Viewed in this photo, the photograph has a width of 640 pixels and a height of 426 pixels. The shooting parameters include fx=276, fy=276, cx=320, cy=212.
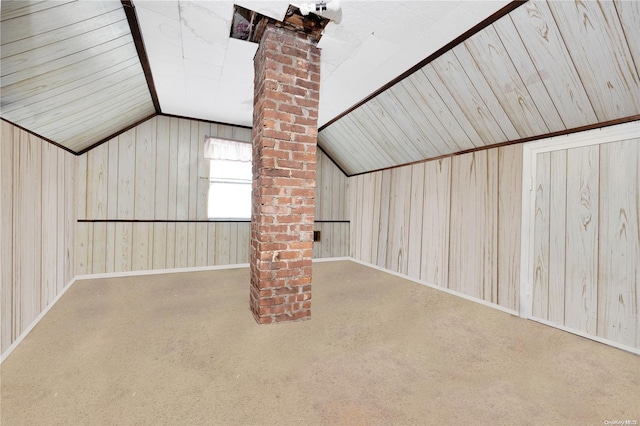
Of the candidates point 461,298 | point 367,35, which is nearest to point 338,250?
point 461,298

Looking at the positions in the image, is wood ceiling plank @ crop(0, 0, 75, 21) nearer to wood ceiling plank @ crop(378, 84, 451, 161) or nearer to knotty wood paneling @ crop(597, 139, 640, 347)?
wood ceiling plank @ crop(378, 84, 451, 161)

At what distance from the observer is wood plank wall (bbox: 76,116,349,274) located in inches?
136

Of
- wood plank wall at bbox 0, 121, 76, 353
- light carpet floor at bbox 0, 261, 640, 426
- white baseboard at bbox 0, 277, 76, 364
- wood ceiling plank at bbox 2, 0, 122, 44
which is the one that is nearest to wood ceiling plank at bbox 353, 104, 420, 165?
light carpet floor at bbox 0, 261, 640, 426

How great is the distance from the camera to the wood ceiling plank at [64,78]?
1.60m

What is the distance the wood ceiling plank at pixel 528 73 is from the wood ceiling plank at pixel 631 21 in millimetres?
438

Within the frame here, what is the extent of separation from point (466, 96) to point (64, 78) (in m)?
3.03

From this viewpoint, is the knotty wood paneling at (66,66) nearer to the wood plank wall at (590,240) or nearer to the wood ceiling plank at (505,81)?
the wood ceiling plank at (505,81)

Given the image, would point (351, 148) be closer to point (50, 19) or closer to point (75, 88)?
point (75, 88)

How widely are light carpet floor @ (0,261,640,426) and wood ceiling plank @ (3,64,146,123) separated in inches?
59.0

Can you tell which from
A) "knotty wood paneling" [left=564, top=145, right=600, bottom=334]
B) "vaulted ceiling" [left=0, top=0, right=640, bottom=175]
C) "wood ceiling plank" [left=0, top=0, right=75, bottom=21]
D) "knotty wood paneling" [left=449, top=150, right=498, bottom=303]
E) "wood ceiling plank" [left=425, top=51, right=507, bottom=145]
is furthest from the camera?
"knotty wood paneling" [left=449, top=150, right=498, bottom=303]

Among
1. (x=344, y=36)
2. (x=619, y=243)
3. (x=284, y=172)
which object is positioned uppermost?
(x=344, y=36)

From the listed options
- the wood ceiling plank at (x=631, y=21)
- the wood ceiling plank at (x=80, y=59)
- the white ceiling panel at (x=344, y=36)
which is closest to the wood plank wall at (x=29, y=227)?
the wood ceiling plank at (x=80, y=59)

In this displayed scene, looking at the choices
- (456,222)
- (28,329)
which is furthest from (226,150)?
(456,222)

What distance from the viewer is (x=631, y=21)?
1.43 m
